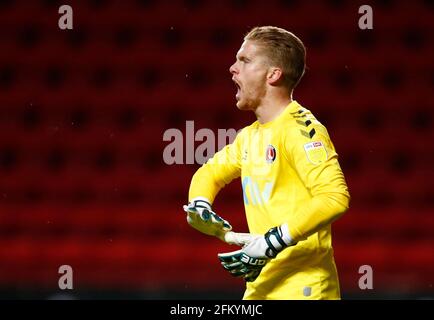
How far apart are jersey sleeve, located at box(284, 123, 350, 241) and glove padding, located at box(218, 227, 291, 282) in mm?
29

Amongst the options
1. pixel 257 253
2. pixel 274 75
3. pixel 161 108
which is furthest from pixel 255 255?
pixel 161 108

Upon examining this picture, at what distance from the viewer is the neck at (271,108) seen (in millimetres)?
1646

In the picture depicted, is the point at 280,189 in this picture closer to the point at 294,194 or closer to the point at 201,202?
the point at 294,194

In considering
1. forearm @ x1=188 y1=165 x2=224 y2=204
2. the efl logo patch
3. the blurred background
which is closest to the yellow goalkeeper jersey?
the efl logo patch

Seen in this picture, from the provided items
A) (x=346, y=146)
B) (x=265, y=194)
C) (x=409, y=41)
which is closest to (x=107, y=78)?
(x=346, y=146)

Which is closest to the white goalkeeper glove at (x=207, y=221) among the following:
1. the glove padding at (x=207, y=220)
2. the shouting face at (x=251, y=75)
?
Result: the glove padding at (x=207, y=220)

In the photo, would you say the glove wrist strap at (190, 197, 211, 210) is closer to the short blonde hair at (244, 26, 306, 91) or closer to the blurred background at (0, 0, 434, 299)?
the short blonde hair at (244, 26, 306, 91)

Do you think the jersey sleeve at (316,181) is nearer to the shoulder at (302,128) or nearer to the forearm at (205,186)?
the shoulder at (302,128)

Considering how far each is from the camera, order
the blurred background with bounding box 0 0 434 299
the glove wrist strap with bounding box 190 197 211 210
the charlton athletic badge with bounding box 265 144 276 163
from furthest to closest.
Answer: the blurred background with bounding box 0 0 434 299, the glove wrist strap with bounding box 190 197 211 210, the charlton athletic badge with bounding box 265 144 276 163

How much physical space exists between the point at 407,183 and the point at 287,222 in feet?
5.56

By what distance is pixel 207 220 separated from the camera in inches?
66.1

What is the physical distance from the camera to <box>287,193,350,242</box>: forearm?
147cm

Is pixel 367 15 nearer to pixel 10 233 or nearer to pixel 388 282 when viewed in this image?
pixel 388 282

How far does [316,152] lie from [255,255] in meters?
0.21
